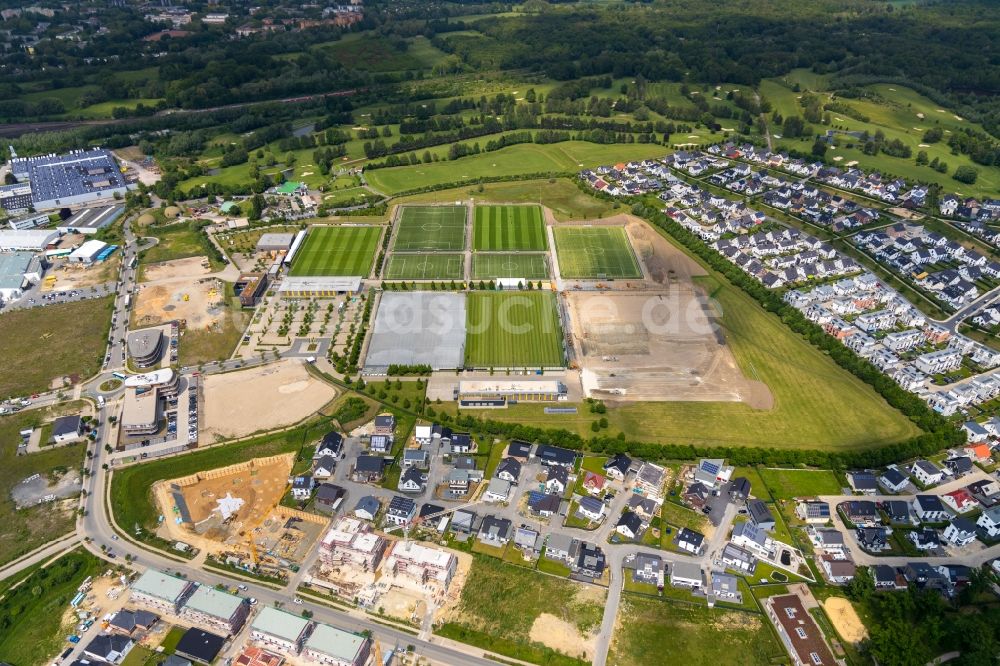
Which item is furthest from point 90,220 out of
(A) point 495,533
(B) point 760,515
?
(B) point 760,515

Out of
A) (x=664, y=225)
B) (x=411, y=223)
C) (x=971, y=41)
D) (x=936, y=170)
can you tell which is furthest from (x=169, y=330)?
(x=971, y=41)

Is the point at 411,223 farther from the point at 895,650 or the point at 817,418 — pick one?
the point at 895,650

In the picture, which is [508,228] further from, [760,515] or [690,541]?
[690,541]

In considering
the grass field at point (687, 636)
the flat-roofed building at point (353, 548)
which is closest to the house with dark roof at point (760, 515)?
the grass field at point (687, 636)

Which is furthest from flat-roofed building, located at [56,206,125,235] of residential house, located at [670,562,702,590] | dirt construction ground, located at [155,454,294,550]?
residential house, located at [670,562,702,590]

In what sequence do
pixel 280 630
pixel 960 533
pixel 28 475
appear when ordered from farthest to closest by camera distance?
pixel 28 475, pixel 960 533, pixel 280 630
